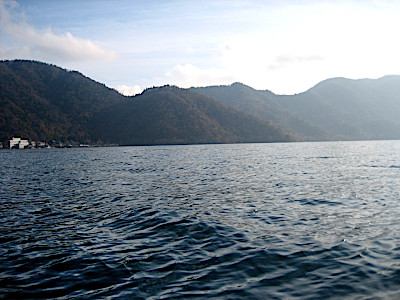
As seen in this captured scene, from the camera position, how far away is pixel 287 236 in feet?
45.5

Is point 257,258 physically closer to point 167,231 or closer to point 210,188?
point 167,231

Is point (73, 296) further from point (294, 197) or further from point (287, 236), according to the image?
point (294, 197)

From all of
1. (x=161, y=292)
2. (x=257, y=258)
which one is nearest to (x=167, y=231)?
(x=257, y=258)

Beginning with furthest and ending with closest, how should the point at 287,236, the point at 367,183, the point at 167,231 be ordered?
the point at 367,183, the point at 167,231, the point at 287,236

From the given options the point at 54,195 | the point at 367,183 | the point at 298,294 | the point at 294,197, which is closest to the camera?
the point at 298,294

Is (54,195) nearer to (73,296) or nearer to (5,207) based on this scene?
(5,207)

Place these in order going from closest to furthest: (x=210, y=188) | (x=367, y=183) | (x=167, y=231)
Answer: (x=167, y=231), (x=210, y=188), (x=367, y=183)

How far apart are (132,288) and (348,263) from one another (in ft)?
24.5

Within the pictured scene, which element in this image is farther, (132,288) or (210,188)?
(210,188)

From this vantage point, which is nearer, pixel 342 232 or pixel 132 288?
pixel 132 288

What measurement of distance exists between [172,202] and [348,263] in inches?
539

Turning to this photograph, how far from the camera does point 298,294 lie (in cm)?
856

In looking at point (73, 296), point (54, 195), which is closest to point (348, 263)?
point (73, 296)

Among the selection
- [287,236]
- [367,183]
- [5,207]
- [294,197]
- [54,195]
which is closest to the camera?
[287,236]
